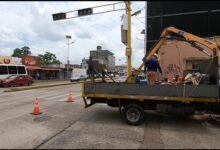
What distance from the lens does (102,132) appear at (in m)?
6.22

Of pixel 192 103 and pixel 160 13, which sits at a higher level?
pixel 160 13

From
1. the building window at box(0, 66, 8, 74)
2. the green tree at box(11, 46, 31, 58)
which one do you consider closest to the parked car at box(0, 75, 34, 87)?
the building window at box(0, 66, 8, 74)

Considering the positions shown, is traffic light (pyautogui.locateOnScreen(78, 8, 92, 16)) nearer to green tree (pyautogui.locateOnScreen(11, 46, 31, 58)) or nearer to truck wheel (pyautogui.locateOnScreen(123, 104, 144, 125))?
truck wheel (pyautogui.locateOnScreen(123, 104, 144, 125))

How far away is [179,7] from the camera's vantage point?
55.5 ft

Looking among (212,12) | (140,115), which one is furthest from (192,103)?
(212,12)

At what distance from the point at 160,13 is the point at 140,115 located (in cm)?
1294

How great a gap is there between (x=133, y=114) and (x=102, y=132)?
149cm

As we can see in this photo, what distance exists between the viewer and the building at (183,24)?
51.1 feet

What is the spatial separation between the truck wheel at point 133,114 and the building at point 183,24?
9163mm

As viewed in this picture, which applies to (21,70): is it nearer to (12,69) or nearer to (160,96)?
(12,69)

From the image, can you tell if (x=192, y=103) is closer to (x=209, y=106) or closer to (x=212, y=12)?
(x=209, y=106)

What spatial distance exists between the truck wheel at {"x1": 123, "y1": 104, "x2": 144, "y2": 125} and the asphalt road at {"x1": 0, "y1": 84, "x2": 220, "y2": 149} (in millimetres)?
229

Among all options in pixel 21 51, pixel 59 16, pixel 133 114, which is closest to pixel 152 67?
pixel 133 114

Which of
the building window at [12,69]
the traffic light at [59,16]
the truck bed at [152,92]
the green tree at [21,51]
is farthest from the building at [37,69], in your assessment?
the green tree at [21,51]
